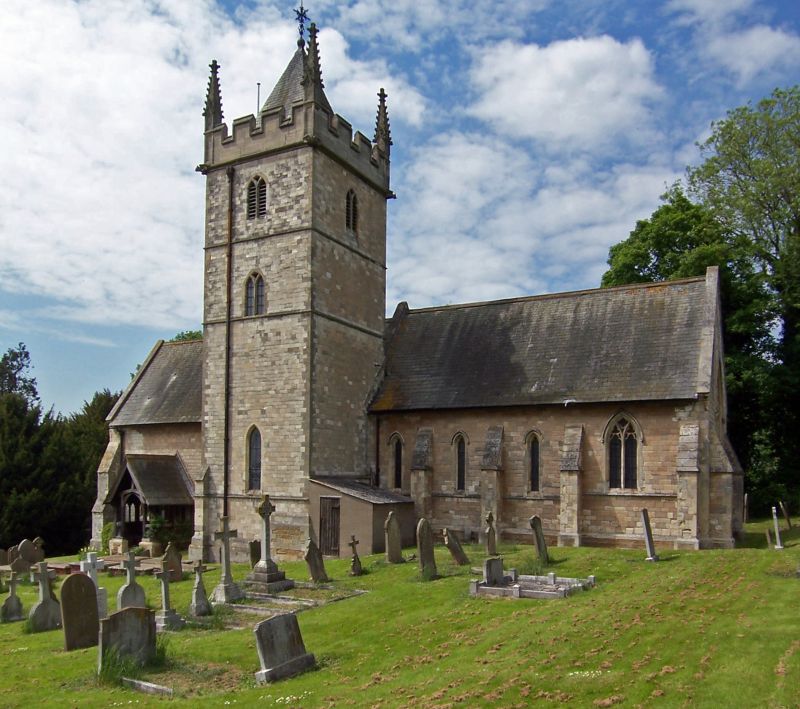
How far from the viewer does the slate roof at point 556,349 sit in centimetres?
2522

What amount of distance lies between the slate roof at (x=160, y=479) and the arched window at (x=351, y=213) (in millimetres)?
12451

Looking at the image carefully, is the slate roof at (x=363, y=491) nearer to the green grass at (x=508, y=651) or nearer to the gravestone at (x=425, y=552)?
the gravestone at (x=425, y=552)

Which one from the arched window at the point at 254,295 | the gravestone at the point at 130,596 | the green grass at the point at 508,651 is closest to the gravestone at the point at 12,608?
the green grass at the point at 508,651

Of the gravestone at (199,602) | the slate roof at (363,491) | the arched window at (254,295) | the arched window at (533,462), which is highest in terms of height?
the arched window at (254,295)

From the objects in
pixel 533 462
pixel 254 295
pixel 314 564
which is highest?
pixel 254 295

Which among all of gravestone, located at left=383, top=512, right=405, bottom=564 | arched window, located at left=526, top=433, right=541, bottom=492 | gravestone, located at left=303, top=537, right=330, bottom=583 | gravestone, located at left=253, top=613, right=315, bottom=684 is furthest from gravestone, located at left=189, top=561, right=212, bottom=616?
arched window, located at left=526, top=433, right=541, bottom=492

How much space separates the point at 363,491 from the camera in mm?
26516

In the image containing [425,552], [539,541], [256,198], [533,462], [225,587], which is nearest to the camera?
[225,587]

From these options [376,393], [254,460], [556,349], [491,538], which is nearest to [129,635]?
[491,538]

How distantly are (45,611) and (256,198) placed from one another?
16755 mm

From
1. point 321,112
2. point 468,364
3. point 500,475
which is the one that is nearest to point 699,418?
point 500,475

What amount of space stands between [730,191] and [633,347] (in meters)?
15.2

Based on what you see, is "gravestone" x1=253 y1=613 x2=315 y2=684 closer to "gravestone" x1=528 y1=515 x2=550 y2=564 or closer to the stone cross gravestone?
the stone cross gravestone

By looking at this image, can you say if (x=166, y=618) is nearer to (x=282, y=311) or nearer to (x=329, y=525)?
(x=329, y=525)
